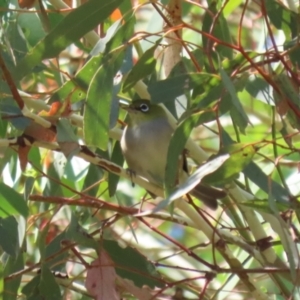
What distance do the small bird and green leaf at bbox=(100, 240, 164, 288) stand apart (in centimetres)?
48

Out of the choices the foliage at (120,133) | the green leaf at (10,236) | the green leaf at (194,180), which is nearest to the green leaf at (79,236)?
the foliage at (120,133)

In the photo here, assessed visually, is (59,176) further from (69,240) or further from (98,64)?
(98,64)

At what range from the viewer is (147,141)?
2352 millimetres

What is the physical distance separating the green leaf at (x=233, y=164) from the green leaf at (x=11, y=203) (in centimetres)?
38

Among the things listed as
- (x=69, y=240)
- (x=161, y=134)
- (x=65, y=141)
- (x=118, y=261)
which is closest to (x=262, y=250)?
(x=118, y=261)

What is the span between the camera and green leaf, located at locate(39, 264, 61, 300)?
1.58 meters

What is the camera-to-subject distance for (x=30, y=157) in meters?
1.87

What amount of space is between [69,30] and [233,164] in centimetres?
38

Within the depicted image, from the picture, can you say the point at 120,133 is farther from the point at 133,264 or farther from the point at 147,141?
the point at 147,141

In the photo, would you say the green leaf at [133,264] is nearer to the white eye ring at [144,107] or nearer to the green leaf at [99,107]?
the green leaf at [99,107]

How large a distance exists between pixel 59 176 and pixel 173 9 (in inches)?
17.9

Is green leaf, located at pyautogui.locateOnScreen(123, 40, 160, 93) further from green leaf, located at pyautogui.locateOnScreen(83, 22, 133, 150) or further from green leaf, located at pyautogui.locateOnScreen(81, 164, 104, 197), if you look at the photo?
green leaf, located at pyautogui.locateOnScreen(81, 164, 104, 197)

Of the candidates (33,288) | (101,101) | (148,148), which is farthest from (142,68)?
(148,148)

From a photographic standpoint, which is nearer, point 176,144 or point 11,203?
point 176,144
